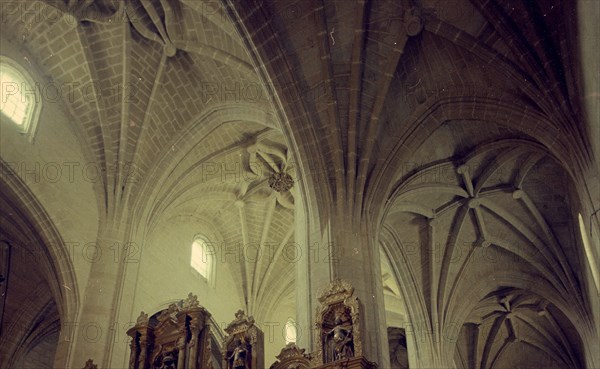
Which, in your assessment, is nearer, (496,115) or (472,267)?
(496,115)

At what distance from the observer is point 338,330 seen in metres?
10.4

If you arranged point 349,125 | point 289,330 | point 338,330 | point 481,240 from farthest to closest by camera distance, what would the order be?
point 289,330, point 481,240, point 349,125, point 338,330

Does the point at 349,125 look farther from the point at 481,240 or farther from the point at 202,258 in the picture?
the point at 202,258

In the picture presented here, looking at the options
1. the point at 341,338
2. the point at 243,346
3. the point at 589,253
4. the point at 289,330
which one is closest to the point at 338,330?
the point at 341,338

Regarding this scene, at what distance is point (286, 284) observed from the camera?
22031 millimetres

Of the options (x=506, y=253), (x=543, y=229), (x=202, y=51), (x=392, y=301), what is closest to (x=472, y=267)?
(x=506, y=253)

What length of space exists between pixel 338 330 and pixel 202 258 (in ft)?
37.6

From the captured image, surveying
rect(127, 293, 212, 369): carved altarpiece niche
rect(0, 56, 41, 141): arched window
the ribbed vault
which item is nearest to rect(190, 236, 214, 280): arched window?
the ribbed vault

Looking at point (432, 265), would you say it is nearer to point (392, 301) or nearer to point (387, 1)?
point (392, 301)

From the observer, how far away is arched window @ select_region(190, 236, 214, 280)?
2077 centimetres

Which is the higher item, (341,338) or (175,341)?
(175,341)

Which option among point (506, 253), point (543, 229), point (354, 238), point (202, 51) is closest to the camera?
point (354, 238)

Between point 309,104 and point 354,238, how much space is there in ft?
10.6

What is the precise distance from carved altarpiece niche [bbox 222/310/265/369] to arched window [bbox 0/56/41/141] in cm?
805
